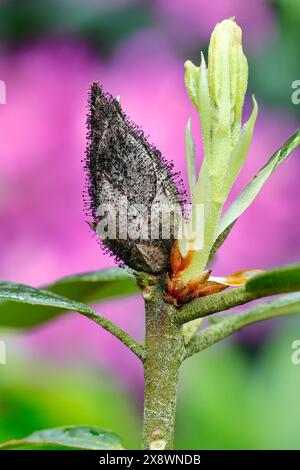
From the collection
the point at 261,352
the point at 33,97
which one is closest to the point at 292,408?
the point at 261,352

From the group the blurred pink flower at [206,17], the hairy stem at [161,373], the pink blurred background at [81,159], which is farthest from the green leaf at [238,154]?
the blurred pink flower at [206,17]

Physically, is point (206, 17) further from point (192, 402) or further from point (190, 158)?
point (190, 158)

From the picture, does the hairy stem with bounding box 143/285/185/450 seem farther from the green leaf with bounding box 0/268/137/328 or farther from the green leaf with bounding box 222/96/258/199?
the green leaf with bounding box 0/268/137/328

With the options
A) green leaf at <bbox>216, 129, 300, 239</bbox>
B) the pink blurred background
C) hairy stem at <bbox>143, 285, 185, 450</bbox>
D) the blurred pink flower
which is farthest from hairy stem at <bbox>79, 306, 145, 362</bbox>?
the blurred pink flower

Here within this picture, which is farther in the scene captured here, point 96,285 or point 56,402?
point 56,402

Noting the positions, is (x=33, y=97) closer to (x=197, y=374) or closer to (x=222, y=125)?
(x=197, y=374)

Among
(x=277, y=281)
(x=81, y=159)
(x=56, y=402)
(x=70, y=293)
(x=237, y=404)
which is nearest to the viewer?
(x=277, y=281)

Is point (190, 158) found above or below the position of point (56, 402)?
above

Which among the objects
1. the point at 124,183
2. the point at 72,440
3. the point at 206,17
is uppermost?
the point at 206,17

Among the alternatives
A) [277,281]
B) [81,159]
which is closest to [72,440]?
[277,281]
